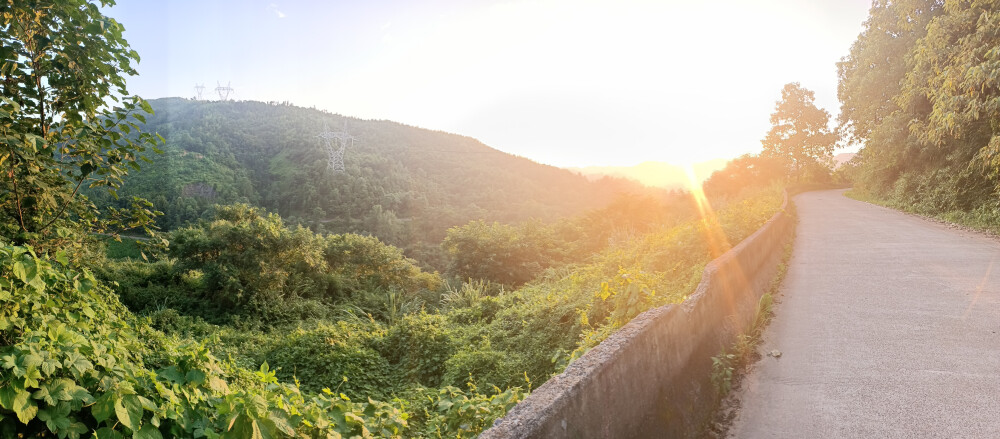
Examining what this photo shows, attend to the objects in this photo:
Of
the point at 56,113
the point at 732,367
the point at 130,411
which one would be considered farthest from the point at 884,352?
the point at 56,113

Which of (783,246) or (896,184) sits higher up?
(896,184)

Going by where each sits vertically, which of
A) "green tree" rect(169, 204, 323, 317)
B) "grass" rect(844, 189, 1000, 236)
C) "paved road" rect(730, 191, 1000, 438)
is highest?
"grass" rect(844, 189, 1000, 236)

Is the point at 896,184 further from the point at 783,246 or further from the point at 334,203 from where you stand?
the point at 334,203

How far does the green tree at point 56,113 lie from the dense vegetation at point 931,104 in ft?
46.9

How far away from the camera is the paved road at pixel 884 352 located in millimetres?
3535

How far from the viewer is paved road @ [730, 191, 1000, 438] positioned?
354 centimetres

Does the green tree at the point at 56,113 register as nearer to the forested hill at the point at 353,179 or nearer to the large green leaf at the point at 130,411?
the large green leaf at the point at 130,411

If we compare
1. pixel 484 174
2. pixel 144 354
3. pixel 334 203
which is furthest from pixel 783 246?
pixel 484 174

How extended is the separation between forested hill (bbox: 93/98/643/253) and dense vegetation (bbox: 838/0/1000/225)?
2933 centimetres

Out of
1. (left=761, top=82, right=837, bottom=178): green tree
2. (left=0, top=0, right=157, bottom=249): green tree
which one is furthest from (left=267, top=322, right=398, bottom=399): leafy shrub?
(left=761, top=82, right=837, bottom=178): green tree

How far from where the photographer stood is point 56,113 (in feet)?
12.7

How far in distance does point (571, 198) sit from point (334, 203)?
102ft

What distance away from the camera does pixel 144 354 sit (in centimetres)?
483

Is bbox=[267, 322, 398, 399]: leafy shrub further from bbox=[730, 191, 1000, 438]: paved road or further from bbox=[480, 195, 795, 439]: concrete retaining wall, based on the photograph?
bbox=[730, 191, 1000, 438]: paved road
